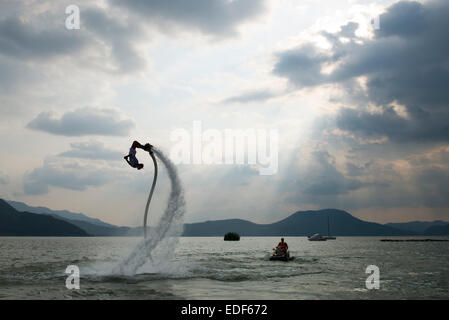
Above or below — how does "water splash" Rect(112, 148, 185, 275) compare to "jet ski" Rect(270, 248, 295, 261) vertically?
above

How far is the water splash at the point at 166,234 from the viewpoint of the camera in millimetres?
33156

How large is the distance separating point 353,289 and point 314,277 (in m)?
7.85

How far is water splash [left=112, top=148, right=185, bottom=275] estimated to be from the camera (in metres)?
33.2

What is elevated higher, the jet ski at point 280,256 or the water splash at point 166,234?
the water splash at point 166,234

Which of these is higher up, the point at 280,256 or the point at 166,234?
the point at 166,234

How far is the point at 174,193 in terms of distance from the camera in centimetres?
3372

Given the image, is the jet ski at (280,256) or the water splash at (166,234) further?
the jet ski at (280,256)

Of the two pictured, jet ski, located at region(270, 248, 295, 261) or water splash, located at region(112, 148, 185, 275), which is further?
jet ski, located at region(270, 248, 295, 261)

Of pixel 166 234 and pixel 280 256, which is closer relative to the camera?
pixel 166 234

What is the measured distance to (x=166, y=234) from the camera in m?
33.7
